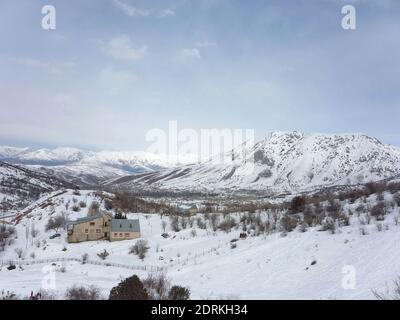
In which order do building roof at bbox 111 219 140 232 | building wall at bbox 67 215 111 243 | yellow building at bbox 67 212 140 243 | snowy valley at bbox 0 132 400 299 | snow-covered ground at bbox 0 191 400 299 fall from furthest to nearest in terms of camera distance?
building roof at bbox 111 219 140 232 < building wall at bbox 67 215 111 243 < yellow building at bbox 67 212 140 243 < snowy valley at bbox 0 132 400 299 < snow-covered ground at bbox 0 191 400 299

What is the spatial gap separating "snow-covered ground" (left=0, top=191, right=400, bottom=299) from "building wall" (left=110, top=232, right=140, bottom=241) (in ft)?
23.1

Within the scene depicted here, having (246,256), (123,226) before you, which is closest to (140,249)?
(123,226)

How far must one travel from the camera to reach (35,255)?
185 feet

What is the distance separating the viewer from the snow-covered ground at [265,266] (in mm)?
25297

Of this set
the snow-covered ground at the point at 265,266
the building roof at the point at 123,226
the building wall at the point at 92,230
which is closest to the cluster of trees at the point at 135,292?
the snow-covered ground at the point at 265,266

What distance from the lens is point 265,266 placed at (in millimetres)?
33906

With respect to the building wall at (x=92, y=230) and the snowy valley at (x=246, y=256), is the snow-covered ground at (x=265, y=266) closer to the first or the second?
the snowy valley at (x=246, y=256)

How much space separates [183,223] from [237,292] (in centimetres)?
4353

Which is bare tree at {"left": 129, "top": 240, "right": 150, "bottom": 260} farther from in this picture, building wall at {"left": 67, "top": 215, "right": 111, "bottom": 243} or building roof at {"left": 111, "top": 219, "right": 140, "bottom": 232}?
building wall at {"left": 67, "top": 215, "right": 111, "bottom": 243}

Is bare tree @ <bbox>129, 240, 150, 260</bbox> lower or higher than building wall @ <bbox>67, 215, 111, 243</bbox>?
lower

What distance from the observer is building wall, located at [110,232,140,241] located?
64.3 metres

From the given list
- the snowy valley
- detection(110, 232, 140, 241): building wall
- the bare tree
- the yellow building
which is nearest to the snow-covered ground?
the snowy valley

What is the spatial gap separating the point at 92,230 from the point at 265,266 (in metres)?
41.4
